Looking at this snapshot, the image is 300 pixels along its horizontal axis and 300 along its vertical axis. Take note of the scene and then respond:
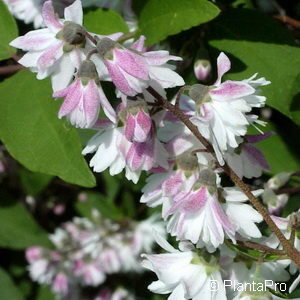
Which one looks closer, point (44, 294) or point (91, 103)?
point (91, 103)

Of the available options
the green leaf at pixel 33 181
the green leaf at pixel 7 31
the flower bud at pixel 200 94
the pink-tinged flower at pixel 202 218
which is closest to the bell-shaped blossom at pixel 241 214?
the pink-tinged flower at pixel 202 218

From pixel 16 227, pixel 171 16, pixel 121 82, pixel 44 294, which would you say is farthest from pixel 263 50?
pixel 44 294

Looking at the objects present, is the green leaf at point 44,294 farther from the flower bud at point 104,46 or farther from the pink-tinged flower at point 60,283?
the flower bud at point 104,46

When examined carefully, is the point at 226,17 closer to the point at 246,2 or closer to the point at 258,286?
the point at 246,2

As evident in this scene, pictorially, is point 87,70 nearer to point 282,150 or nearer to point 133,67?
point 133,67

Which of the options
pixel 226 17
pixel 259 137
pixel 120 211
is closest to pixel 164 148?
pixel 259 137

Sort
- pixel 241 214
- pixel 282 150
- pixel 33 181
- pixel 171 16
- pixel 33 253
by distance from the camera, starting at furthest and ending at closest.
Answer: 1. pixel 33 253
2. pixel 33 181
3. pixel 282 150
4. pixel 171 16
5. pixel 241 214
